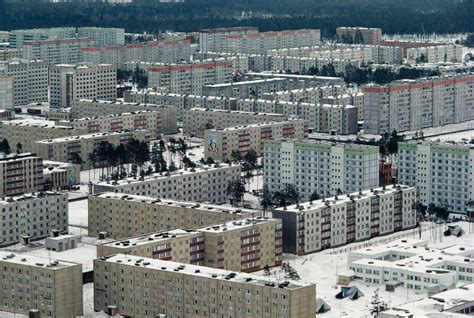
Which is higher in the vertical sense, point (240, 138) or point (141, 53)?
point (141, 53)

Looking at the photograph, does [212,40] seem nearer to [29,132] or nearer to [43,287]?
[29,132]

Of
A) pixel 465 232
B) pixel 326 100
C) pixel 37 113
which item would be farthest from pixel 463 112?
pixel 465 232

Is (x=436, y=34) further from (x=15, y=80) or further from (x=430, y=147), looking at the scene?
(x=430, y=147)

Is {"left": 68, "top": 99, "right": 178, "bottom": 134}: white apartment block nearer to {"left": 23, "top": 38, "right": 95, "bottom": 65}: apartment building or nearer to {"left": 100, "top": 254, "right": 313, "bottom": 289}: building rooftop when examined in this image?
{"left": 23, "top": 38, "right": 95, "bottom": 65}: apartment building

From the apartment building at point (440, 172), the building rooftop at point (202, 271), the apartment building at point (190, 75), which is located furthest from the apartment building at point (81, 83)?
the building rooftop at point (202, 271)

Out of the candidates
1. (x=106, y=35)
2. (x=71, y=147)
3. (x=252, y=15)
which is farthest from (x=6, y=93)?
(x=252, y=15)

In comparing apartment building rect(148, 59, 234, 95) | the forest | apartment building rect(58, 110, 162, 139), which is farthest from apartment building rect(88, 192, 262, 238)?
the forest
